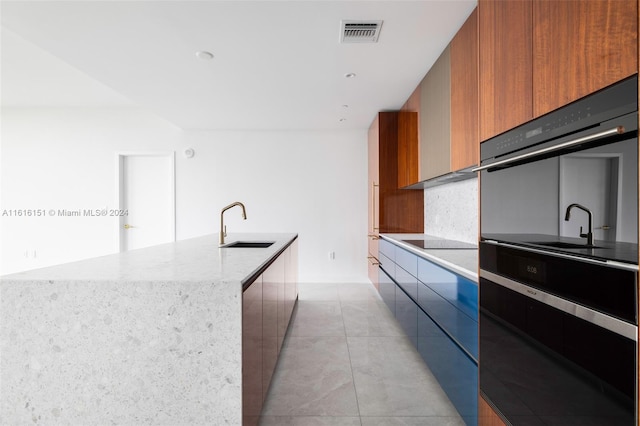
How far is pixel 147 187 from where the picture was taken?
5.12 meters

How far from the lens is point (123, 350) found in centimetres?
115

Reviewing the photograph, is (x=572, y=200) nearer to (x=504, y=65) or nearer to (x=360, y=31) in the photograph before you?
(x=504, y=65)

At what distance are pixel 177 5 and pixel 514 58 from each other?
6.71 ft

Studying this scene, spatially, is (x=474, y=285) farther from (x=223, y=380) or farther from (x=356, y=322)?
(x=356, y=322)

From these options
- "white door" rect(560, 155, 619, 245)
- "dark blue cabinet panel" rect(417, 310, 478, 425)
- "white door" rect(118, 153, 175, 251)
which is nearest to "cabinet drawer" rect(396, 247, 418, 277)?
"dark blue cabinet panel" rect(417, 310, 478, 425)

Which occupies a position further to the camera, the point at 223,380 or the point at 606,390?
the point at 223,380

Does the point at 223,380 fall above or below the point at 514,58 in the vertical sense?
below

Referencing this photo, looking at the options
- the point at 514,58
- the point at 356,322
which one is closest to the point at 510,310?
the point at 514,58

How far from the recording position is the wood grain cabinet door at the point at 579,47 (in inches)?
29.2

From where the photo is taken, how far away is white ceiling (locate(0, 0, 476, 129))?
6.80 ft

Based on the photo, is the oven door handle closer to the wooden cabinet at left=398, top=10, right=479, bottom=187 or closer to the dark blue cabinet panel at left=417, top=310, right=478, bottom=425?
the wooden cabinet at left=398, top=10, right=479, bottom=187

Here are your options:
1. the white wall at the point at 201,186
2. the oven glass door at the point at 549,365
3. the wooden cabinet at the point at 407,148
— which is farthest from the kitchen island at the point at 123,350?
the white wall at the point at 201,186

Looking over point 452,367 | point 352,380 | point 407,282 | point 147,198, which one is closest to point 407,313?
point 407,282

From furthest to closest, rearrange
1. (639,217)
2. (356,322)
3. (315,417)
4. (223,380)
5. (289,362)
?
(356,322), (289,362), (315,417), (223,380), (639,217)
